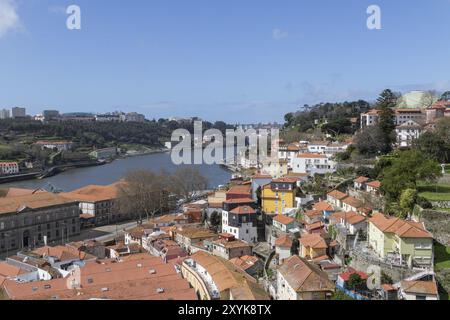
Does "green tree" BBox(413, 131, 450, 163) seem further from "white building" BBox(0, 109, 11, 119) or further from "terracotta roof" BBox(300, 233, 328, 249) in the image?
"white building" BBox(0, 109, 11, 119)

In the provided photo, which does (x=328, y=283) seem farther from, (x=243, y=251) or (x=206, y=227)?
(x=206, y=227)

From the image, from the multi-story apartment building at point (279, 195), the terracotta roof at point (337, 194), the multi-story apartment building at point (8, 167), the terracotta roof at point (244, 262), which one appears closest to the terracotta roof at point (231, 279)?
the terracotta roof at point (244, 262)

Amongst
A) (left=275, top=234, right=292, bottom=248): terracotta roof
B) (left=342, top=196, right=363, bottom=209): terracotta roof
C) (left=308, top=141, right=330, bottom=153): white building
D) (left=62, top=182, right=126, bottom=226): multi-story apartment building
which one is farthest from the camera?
(left=308, top=141, right=330, bottom=153): white building

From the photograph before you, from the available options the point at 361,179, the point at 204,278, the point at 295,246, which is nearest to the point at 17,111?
the point at 361,179

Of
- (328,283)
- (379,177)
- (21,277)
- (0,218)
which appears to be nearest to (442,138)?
(379,177)

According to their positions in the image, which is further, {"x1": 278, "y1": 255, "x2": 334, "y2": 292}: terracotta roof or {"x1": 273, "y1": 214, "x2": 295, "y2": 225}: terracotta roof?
{"x1": 273, "y1": 214, "x2": 295, "y2": 225}: terracotta roof

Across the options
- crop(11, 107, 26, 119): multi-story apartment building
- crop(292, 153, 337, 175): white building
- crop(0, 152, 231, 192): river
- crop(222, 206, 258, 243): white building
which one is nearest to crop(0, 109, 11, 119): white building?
crop(11, 107, 26, 119): multi-story apartment building

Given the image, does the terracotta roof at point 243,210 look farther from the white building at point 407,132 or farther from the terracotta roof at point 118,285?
the white building at point 407,132
